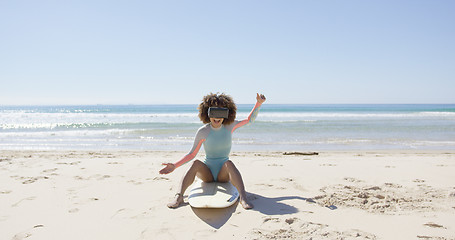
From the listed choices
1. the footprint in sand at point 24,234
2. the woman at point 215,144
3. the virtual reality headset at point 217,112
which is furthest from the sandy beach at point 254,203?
the virtual reality headset at point 217,112

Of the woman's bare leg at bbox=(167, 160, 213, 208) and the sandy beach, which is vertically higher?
the woman's bare leg at bbox=(167, 160, 213, 208)

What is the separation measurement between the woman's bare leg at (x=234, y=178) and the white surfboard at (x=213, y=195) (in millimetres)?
69

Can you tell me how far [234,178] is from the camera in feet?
12.1

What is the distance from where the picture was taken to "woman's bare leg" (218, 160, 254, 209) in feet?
11.6

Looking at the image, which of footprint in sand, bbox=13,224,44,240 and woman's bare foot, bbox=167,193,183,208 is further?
woman's bare foot, bbox=167,193,183,208

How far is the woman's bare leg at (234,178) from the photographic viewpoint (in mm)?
3521

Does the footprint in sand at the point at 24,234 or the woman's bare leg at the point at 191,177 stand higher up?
the woman's bare leg at the point at 191,177

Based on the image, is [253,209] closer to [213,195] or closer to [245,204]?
[245,204]

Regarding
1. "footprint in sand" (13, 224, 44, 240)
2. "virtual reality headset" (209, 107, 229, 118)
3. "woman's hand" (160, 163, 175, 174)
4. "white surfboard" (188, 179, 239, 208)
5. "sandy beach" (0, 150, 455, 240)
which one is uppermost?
"virtual reality headset" (209, 107, 229, 118)

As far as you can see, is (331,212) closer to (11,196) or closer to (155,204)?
(155,204)

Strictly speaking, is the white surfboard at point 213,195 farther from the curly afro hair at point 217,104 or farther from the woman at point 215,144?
the curly afro hair at point 217,104

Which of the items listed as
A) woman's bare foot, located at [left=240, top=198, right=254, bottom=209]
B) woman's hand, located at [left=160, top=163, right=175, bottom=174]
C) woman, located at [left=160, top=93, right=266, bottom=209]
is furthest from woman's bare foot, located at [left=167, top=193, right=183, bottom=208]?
woman's bare foot, located at [left=240, top=198, right=254, bottom=209]

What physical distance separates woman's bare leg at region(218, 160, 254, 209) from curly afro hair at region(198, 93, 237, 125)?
605mm

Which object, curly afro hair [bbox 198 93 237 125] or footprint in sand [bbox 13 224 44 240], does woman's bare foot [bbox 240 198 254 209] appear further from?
footprint in sand [bbox 13 224 44 240]
